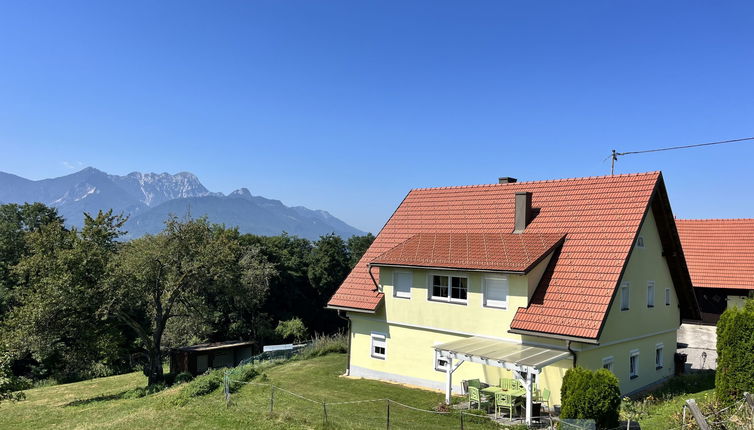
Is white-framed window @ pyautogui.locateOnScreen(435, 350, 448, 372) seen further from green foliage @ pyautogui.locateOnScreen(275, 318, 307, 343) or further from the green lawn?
green foliage @ pyautogui.locateOnScreen(275, 318, 307, 343)

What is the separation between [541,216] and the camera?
2059 cm

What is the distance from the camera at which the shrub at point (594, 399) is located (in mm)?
12391

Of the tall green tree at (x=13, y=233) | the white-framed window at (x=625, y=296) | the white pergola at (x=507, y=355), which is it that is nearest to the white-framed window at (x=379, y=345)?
the white pergola at (x=507, y=355)

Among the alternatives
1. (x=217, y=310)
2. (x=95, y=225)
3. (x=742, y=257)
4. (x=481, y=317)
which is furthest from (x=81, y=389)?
(x=742, y=257)

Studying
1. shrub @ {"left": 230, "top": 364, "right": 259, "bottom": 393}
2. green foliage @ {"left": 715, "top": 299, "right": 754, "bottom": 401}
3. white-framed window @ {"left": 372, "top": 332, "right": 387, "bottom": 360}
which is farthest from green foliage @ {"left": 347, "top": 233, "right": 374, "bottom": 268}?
green foliage @ {"left": 715, "top": 299, "right": 754, "bottom": 401}

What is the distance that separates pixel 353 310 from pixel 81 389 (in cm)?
2117

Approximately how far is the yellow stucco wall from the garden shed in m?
15.6

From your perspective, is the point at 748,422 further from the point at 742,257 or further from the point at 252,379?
the point at 742,257

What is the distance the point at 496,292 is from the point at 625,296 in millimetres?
4704

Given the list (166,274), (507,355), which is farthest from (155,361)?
(507,355)

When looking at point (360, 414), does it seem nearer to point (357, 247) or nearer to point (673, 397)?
point (673, 397)

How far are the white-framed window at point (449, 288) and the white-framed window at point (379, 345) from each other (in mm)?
3271

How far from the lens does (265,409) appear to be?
15.4 metres

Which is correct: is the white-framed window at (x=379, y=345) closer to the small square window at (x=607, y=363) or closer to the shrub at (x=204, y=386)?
the shrub at (x=204, y=386)
